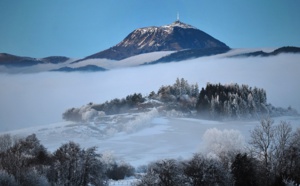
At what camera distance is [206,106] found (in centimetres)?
18712

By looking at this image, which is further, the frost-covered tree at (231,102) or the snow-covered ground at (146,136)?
the frost-covered tree at (231,102)

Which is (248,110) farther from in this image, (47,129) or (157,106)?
(47,129)

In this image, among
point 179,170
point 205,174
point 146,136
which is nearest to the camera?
point 205,174

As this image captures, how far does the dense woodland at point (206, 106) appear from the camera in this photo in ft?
599

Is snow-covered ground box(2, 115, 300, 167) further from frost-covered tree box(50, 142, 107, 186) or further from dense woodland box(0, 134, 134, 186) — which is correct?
frost-covered tree box(50, 142, 107, 186)

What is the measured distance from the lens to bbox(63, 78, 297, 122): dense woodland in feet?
→ 599

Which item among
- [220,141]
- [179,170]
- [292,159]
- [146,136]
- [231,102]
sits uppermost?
[292,159]

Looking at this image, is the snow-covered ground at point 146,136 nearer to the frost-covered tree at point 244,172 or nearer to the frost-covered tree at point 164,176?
the frost-covered tree at point 244,172

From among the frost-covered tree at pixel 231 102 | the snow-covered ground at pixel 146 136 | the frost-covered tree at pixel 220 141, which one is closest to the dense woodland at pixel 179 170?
the frost-covered tree at pixel 220 141

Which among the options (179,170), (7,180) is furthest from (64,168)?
(179,170)

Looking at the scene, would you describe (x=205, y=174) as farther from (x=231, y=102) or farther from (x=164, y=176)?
(x=231, y=102)

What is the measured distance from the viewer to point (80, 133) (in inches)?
6260

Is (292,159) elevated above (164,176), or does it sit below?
above

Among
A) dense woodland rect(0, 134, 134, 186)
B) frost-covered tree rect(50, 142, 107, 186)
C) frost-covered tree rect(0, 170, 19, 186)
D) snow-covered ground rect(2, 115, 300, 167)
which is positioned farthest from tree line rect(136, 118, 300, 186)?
snow-covered ground rect(2, 115, 300, 167)
